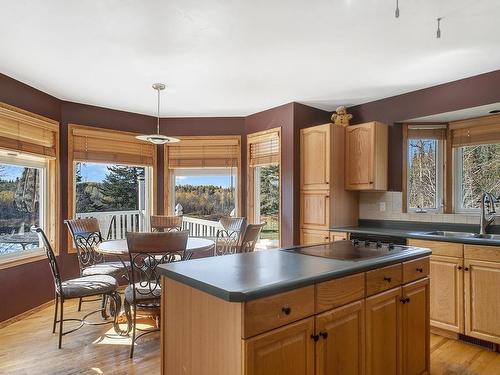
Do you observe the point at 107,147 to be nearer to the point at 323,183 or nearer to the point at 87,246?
the point at 87,246

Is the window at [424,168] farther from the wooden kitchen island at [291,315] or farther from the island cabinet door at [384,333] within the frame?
the island cabinet door at [384,333]

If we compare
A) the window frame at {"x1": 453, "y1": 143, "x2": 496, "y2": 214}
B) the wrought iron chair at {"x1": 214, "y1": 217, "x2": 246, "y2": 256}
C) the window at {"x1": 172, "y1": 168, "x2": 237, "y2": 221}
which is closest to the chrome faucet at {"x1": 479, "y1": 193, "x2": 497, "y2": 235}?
the window frame at {"x1": 453, "y1": 143, "x2": 496, "y2": 214}

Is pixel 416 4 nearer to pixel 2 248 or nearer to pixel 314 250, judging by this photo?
pixel 314 250

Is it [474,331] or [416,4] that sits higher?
[416,4]

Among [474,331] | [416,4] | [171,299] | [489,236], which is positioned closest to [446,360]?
[474,331]

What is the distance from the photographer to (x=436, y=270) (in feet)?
9.90

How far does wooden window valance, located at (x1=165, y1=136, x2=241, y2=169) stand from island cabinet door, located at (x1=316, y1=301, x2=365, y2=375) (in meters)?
3.48

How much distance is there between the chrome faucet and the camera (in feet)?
10.3

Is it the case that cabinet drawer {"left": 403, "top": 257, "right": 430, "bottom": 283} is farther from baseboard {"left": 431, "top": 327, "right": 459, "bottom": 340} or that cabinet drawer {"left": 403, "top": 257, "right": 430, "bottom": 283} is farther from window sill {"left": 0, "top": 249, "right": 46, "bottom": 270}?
window sill {"left": 0, "top": 249, "right": 46, "bottom": 270}

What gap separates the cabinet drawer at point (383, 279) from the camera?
1798 millimetres

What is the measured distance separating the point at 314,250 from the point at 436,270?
1.53 metres

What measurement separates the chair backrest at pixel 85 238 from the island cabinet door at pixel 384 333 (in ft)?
9.74

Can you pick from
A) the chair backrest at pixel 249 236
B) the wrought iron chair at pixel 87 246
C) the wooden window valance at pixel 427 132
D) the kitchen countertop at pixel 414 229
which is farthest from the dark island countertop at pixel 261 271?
the wooden window valance at pixel 427 132

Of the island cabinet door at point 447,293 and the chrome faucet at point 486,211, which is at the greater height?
the chrome faucet at point 486,211
